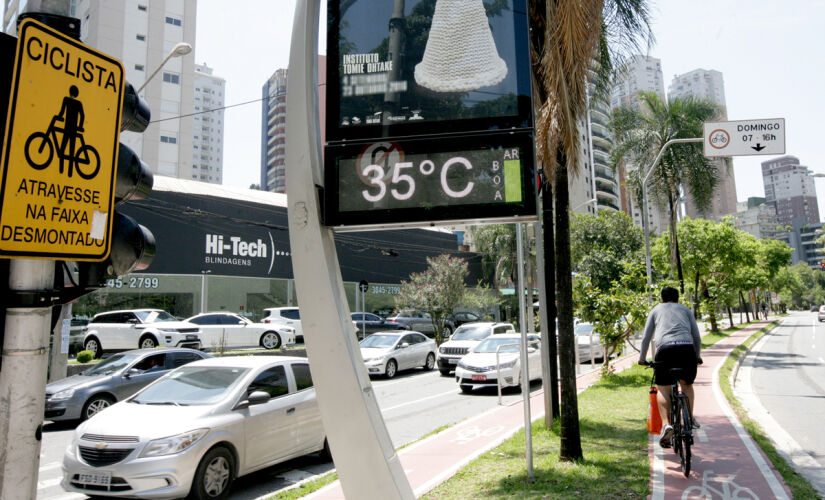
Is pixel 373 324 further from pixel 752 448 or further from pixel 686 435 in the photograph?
pixel 686 435

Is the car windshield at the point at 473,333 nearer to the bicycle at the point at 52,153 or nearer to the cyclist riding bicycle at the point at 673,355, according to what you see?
the cyclist riding bicycle at the point at 673,355

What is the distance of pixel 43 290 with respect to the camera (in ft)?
8.84

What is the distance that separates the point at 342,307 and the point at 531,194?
61.4 inches

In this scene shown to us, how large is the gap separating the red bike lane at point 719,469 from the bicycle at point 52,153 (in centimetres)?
539

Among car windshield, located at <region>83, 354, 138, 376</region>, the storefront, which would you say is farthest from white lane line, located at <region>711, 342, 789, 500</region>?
the storefront

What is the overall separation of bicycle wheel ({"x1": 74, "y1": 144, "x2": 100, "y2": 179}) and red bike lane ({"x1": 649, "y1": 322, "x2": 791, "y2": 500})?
211 inches

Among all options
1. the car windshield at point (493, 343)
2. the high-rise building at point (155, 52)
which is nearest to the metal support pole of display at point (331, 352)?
the car windshield at point (493, 343)

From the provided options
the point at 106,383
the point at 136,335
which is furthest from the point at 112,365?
the point at 136,335

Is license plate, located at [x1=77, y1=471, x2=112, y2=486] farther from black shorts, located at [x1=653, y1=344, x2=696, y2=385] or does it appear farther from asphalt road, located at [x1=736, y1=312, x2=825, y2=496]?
asphalt road, located at [x1=736, y1=312, x2=825, y2=496]

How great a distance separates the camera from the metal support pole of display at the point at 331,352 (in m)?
3.95

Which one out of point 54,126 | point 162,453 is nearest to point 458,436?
point 162,453

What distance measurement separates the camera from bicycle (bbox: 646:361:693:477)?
599 cm

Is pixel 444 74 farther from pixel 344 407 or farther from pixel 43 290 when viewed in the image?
pixel 43 290

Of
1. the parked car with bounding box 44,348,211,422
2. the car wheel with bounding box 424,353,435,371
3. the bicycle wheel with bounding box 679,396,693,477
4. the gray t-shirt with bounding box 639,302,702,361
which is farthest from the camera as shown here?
the car wheel with bounding box 424,353,435,371
